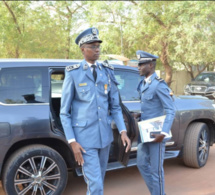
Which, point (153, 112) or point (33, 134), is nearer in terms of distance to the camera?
point (153, 112)

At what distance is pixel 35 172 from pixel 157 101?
1.58 m

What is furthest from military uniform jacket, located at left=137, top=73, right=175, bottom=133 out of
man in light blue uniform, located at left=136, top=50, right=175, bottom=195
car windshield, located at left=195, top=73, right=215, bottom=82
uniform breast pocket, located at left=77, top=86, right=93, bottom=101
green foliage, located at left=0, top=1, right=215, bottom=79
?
car windshield, located at left=195, top=73, right=215, bottom=82

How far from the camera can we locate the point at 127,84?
3969 mm

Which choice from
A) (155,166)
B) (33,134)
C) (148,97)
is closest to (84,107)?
(148,97)

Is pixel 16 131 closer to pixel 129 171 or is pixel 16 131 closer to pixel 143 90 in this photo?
pixel 143 90

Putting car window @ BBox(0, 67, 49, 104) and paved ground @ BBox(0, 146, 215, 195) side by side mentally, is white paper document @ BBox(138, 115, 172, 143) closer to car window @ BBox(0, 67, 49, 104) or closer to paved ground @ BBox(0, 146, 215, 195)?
paved ground @ BBox(0, 146, 215, 195)

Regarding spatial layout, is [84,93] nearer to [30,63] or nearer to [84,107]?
[84,107]

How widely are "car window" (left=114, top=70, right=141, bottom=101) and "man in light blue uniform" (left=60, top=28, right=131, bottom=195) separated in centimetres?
140

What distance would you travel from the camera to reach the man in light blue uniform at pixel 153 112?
2.84 m

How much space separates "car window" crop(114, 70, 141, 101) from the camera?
12.8 feet

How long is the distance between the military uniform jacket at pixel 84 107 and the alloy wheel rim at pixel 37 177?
939 mm

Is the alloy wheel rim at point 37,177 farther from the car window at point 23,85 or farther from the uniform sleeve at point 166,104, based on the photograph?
the uniform sleeve at point 166,104

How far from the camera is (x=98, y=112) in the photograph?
2441mm

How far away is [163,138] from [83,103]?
950 millimetres
